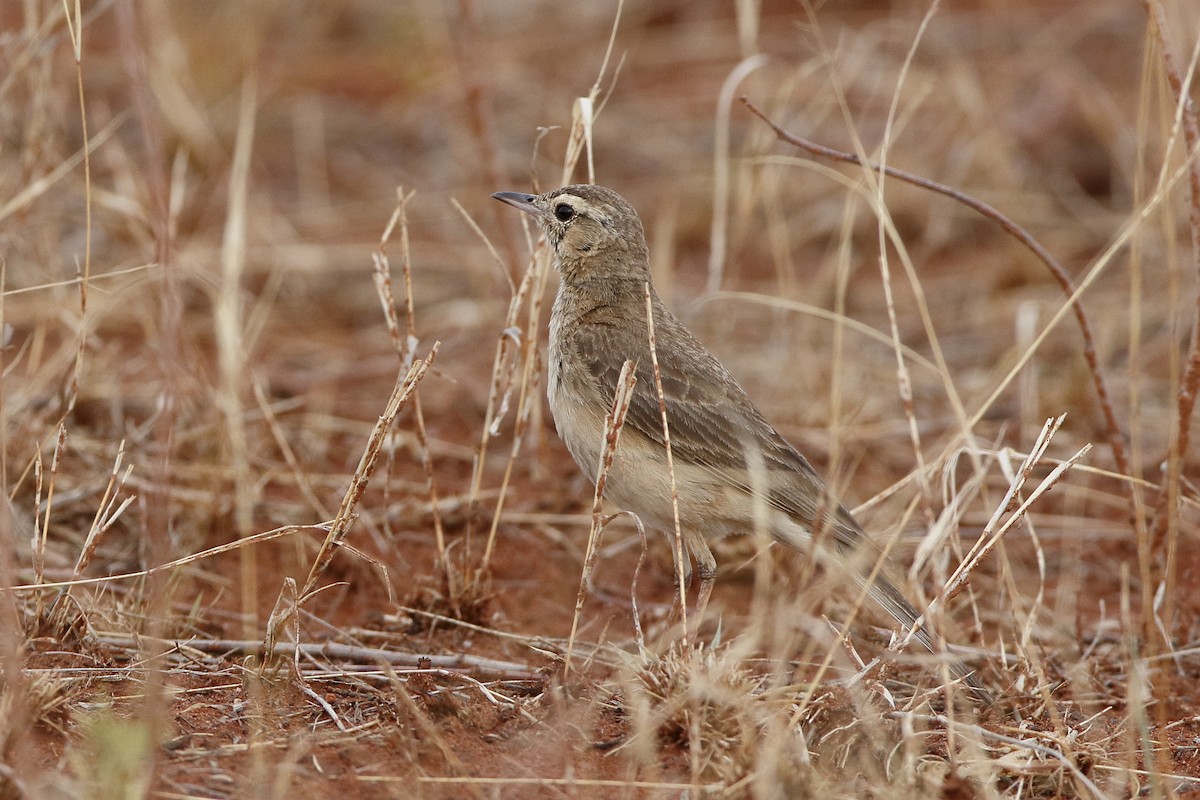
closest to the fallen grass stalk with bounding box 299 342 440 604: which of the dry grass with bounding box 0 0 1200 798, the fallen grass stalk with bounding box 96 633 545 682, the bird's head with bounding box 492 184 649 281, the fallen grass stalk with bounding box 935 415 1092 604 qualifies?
the dry grass with bounding box 0 0 1200 798

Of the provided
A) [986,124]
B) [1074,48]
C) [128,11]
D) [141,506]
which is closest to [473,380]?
[141,506]

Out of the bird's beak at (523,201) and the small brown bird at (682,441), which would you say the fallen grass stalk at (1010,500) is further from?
the bird's beak at (523,201)

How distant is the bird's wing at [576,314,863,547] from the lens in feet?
16.3

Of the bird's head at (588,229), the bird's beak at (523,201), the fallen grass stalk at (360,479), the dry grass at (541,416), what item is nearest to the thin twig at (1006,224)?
the dry grass at (541,416)

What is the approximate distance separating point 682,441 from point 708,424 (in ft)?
0.40

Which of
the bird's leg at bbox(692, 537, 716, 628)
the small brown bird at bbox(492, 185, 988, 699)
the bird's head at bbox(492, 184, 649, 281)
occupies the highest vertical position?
the bird's head at bbox(492, 184, 649, 281)

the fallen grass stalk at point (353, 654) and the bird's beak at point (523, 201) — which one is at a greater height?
the bird's beak at point (523, 201)

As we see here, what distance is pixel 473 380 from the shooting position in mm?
7719

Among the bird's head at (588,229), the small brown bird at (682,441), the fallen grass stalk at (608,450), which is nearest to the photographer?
the fallen grass stalk at (608,450)

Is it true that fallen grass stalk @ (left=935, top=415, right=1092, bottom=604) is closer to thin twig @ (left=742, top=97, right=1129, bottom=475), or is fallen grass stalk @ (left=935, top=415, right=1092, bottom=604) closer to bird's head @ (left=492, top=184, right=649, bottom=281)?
thin twig @ (left=742, top=97, right=1129, bottom=475)

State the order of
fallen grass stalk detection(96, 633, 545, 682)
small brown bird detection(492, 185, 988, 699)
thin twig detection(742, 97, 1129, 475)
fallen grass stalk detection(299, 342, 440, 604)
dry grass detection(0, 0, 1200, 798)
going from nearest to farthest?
dry grass detection(0, 0, 1200, 798)
fallen grass stalk detection(299, 342, 440, 604)
fallen grass stalk detection(96, 633, 545, 682)
thin twig detection(742, 97, 1129, 475)
small brown bird detection(492, 185, 988, 699)

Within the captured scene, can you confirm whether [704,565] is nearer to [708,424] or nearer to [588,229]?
[708,424]

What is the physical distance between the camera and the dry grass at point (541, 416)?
12.8 ft

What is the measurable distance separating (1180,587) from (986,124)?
4.92 m
